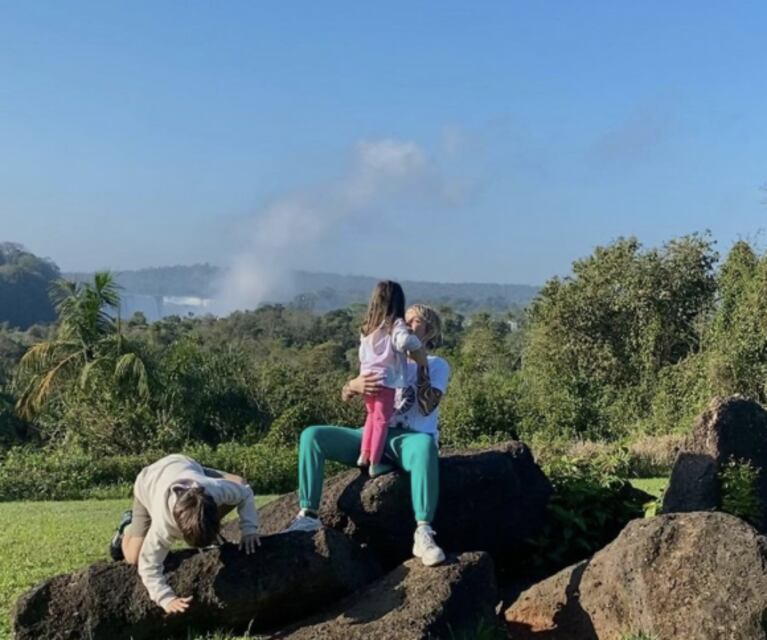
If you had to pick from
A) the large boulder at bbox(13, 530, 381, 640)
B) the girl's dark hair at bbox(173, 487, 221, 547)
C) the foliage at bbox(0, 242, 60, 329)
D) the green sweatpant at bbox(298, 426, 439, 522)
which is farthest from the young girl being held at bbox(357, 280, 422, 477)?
the foliage at bbox(0, 242, 60, 329)

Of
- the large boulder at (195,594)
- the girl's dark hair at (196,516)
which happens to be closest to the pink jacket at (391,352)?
the large boulder at (195,594)

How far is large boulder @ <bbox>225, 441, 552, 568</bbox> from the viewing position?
553 cm

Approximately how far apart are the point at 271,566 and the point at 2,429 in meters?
23.9

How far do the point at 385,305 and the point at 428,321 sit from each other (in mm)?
370

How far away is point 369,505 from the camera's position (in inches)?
216

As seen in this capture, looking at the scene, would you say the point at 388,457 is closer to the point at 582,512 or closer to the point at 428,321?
the point at 428,321

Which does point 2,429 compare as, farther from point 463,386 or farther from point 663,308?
point 663,308

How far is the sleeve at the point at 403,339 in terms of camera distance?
5402mm

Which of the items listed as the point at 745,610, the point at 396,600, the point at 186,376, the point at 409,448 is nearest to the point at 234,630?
the point at 396,600

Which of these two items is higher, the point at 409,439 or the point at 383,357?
the point at 383,357

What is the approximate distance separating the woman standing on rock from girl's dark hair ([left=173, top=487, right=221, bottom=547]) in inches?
31.9

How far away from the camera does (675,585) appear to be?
183 inches

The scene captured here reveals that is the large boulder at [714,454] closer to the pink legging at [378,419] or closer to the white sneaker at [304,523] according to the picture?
the pink legging at [378,419]

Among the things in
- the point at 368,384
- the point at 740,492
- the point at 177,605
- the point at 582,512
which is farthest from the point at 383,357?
the point at 740,492
